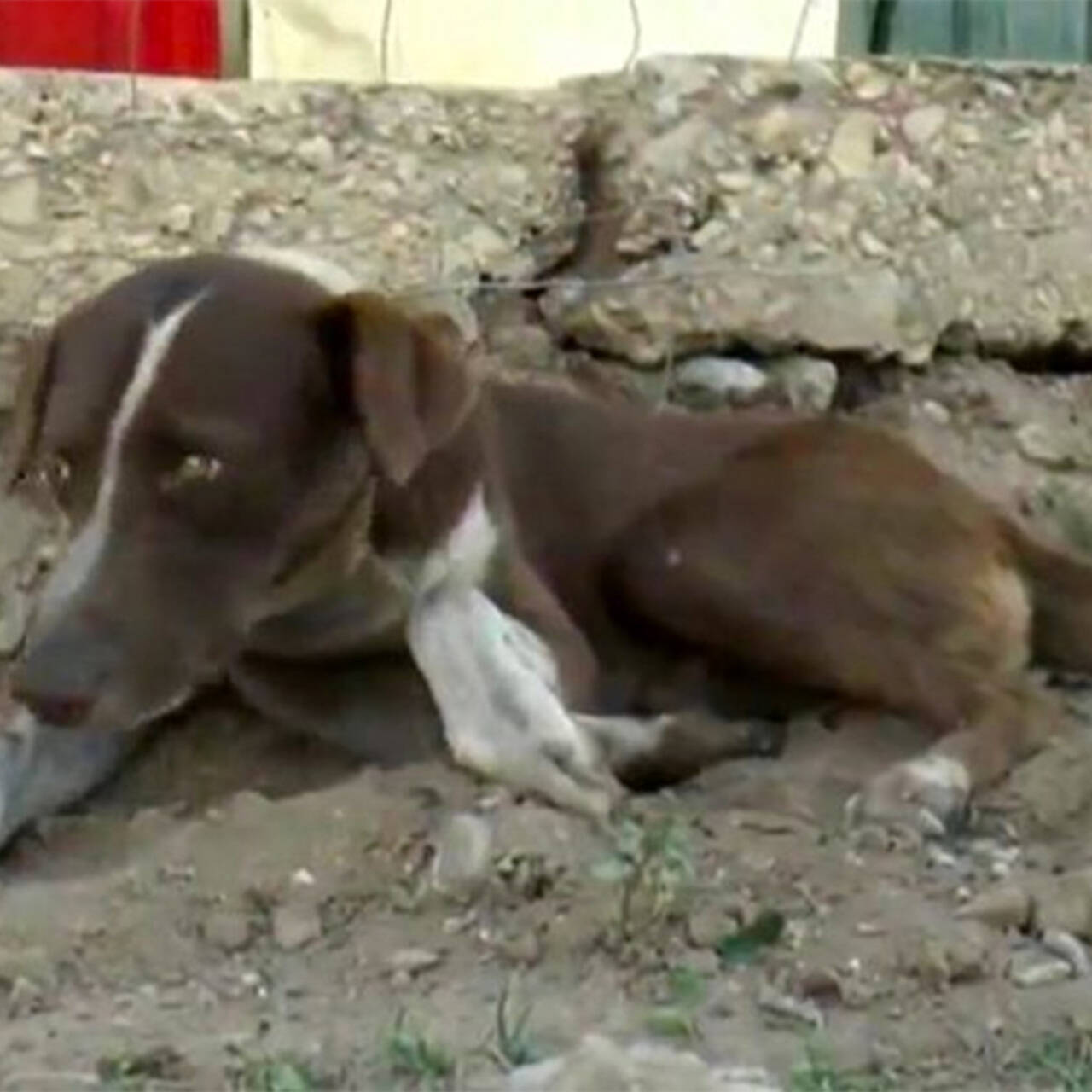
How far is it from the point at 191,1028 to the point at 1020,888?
3.20 ft

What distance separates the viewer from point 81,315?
4859 millimetres

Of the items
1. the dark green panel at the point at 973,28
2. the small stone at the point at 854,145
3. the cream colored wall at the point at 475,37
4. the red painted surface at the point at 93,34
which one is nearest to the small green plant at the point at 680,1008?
→ the small stone at the point at 854,145

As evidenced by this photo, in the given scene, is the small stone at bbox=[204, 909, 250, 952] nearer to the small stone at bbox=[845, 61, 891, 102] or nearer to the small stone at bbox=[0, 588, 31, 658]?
the small stone at bbox=[0, 588, 31, 658]

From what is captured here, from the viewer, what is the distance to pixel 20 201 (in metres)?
5.55

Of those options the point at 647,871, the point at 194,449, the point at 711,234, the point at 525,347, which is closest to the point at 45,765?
the point at 194,449

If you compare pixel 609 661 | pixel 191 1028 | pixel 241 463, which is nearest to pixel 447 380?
pixel 241 463

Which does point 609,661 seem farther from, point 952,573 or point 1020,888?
point 1020,888

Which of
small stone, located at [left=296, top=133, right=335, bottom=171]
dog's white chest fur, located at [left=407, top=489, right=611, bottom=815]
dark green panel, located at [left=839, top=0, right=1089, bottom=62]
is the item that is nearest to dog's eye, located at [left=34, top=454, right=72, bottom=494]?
dog's white chest fur, located at [left=407, top=489, right=611, bottom=815]

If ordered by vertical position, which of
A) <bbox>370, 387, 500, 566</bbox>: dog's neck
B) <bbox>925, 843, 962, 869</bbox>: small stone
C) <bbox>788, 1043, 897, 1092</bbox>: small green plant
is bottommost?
<bbox>925, 843, 962, 869</bbox>: small stone

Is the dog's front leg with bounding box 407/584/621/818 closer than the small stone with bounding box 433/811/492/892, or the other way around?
the small stone with bounding box 433/811/492/892

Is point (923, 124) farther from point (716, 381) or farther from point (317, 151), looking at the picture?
point (317, 151)

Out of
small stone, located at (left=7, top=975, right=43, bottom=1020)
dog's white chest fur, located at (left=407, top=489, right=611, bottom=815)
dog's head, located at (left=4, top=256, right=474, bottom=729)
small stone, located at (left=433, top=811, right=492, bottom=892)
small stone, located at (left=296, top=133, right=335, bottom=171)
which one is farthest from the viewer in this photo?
small stone, located at (left=296, top=133, right=335, bottom=171)

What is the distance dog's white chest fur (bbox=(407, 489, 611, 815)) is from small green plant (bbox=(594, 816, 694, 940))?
173 millimetres

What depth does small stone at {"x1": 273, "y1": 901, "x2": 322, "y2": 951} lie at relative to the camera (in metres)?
4.36
